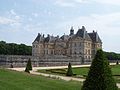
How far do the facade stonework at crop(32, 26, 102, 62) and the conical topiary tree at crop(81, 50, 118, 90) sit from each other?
52.6 metres

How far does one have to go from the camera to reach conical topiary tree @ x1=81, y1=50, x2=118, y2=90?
786 centimetres

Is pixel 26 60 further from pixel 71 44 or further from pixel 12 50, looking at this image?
pixel 12 50

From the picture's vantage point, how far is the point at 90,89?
25.8 ft

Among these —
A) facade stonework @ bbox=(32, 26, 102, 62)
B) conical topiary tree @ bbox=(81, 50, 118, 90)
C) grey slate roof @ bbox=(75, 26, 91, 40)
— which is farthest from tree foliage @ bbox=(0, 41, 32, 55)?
conical topiary tree @ bbox=(81, 50, 118, 90)

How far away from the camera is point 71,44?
216ft

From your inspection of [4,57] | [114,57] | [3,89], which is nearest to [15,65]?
[4,57]

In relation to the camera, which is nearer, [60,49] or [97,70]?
[97,70]

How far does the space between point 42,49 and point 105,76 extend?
63824 mm

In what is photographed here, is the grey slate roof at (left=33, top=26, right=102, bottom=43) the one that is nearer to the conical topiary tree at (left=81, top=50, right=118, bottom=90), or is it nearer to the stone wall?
the stone wall

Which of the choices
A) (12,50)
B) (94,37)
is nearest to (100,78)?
(94,37)

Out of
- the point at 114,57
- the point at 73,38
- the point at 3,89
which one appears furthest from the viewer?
the point at 114,57

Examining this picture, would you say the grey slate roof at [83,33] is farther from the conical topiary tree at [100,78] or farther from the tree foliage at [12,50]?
the conical topiary tree at [100,78]

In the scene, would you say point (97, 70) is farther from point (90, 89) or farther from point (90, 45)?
point (90, 45)

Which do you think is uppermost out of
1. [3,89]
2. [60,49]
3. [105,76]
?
[60,49]
